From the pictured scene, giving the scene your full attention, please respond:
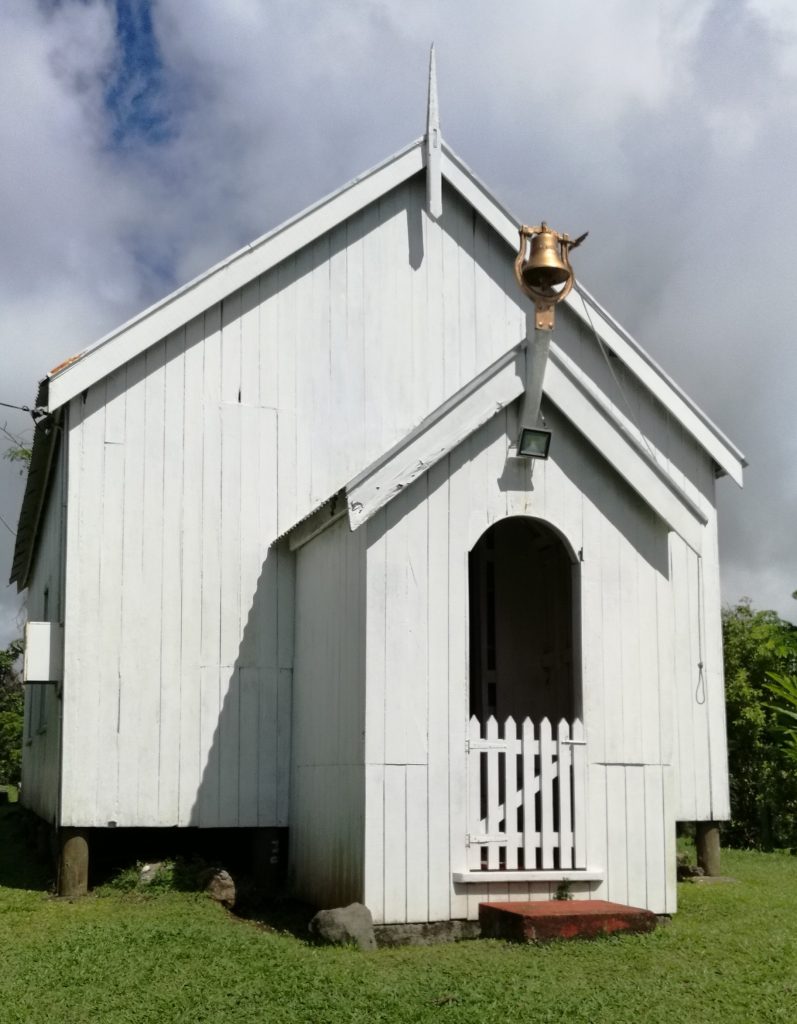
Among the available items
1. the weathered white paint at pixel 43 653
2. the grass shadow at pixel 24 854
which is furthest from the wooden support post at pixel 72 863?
the weathered white paint at pixel 43 653

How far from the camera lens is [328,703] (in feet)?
37.6

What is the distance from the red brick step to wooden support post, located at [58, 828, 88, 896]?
408 cm

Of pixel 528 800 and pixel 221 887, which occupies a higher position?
pixel 528 800

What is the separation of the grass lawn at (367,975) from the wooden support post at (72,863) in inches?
32.7

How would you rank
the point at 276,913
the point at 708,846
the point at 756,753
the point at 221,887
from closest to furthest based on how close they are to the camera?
1. the point at 276,913
2. the point at 221,887
3. the point at 708,846
4. the point at 756,753

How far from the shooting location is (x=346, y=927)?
9.53 metres

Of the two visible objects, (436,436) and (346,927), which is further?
(436,436)

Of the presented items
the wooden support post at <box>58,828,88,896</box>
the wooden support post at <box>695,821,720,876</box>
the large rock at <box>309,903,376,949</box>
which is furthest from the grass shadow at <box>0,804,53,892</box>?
the wooden support post at <box>695,821,720,876</box>

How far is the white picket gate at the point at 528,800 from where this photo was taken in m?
10.4

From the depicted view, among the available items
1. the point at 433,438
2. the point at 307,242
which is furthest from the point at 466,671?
the point at 307,242

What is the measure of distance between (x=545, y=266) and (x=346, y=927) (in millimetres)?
5640

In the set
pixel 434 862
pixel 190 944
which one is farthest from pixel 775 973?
pixel 190 944

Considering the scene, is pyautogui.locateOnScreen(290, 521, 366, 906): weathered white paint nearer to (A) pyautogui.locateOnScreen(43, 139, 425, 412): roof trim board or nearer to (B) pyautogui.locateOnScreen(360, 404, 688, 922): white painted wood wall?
(B) pyautogui.locateOnScreen(360, 404, 688, 922): white painted wood wall

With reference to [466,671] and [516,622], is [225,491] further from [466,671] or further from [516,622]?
[466,671]
